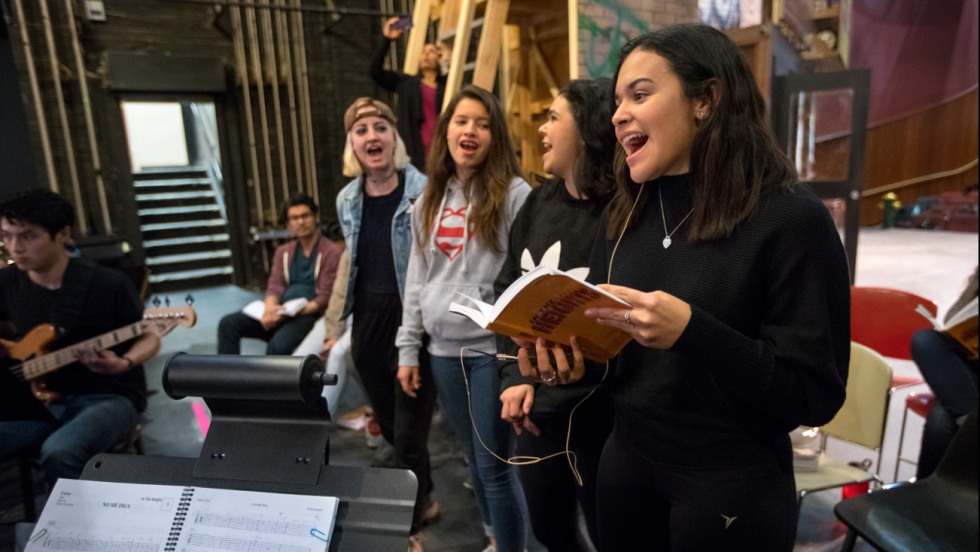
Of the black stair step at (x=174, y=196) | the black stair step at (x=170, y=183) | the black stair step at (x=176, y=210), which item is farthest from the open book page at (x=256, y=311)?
the black stair step at (x=170, y=183)

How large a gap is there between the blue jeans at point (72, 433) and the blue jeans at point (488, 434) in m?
1.37

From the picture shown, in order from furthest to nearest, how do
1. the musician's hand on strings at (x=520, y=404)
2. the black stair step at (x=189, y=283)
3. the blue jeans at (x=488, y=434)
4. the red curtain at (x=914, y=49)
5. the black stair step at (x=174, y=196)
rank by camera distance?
the red curtain at (x=914, y=49) → the black stair step at (x=174, y=196) → the black stair step at (x=189, y=283) → the blue jeans at (x=488, y=434) → the musician's hand on strings at (x=520, y=404)

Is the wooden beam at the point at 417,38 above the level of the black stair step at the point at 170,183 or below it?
above

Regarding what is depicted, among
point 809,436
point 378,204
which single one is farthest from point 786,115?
point 378,204

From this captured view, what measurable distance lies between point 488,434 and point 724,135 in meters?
1.24

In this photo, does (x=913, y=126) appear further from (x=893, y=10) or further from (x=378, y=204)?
(x=378, y=204)

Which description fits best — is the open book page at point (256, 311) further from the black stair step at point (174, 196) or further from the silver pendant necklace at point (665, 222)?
the black stair step at point (174, 196)

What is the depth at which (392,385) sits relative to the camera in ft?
8.32

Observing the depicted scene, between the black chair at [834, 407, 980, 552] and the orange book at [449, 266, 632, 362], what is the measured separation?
18.6 inches

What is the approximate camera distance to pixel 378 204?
2453 mm

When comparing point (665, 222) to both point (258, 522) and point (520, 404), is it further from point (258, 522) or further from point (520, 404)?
point (258, 522)

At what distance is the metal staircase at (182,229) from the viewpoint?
8.25m

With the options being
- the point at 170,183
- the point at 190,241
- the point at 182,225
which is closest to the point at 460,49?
the point at 190,241

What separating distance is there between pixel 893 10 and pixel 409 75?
11775 mm
